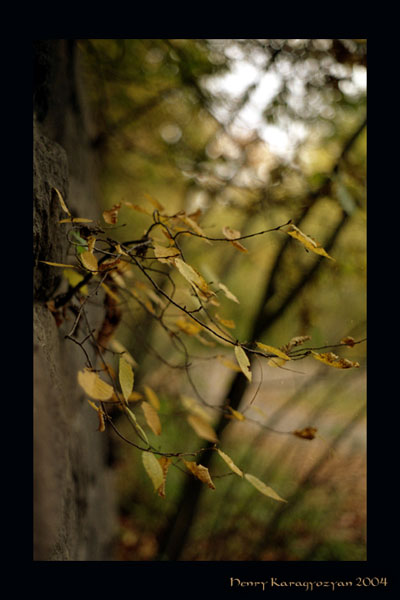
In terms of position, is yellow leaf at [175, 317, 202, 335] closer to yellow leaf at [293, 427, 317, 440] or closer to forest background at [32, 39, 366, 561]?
forest background at [32, 39, 366, 561]

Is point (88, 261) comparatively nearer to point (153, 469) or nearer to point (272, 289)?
point (153, 469)

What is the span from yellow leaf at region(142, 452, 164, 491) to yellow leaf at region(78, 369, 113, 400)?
10 cm

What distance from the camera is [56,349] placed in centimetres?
80

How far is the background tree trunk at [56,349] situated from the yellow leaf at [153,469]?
0.81ft

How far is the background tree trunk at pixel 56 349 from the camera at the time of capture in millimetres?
669

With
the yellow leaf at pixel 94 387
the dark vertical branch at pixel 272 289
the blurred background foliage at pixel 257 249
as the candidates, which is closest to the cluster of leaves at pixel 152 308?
the yellow leaf at pixel 94 387

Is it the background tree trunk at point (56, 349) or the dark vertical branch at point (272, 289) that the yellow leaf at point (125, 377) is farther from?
the dark vertical branch at point (272, 289)

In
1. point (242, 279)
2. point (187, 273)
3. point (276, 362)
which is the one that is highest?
point (187, 273)

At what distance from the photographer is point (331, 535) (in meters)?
2.10

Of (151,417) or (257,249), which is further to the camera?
(257,249)

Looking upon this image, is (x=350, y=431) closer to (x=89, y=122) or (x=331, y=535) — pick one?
(x=331, y=535)

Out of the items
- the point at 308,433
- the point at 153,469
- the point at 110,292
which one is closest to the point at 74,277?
the point at 110,292

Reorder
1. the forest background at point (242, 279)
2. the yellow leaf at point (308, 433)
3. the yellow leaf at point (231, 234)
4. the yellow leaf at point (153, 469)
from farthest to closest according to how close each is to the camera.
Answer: the forest background at point (242, 279)
the yellow leaf at point (308, 433)
the yellow leaf at point (231, 234)
the yellow leaf at point (153, 469)

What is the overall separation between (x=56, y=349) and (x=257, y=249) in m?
1.05
